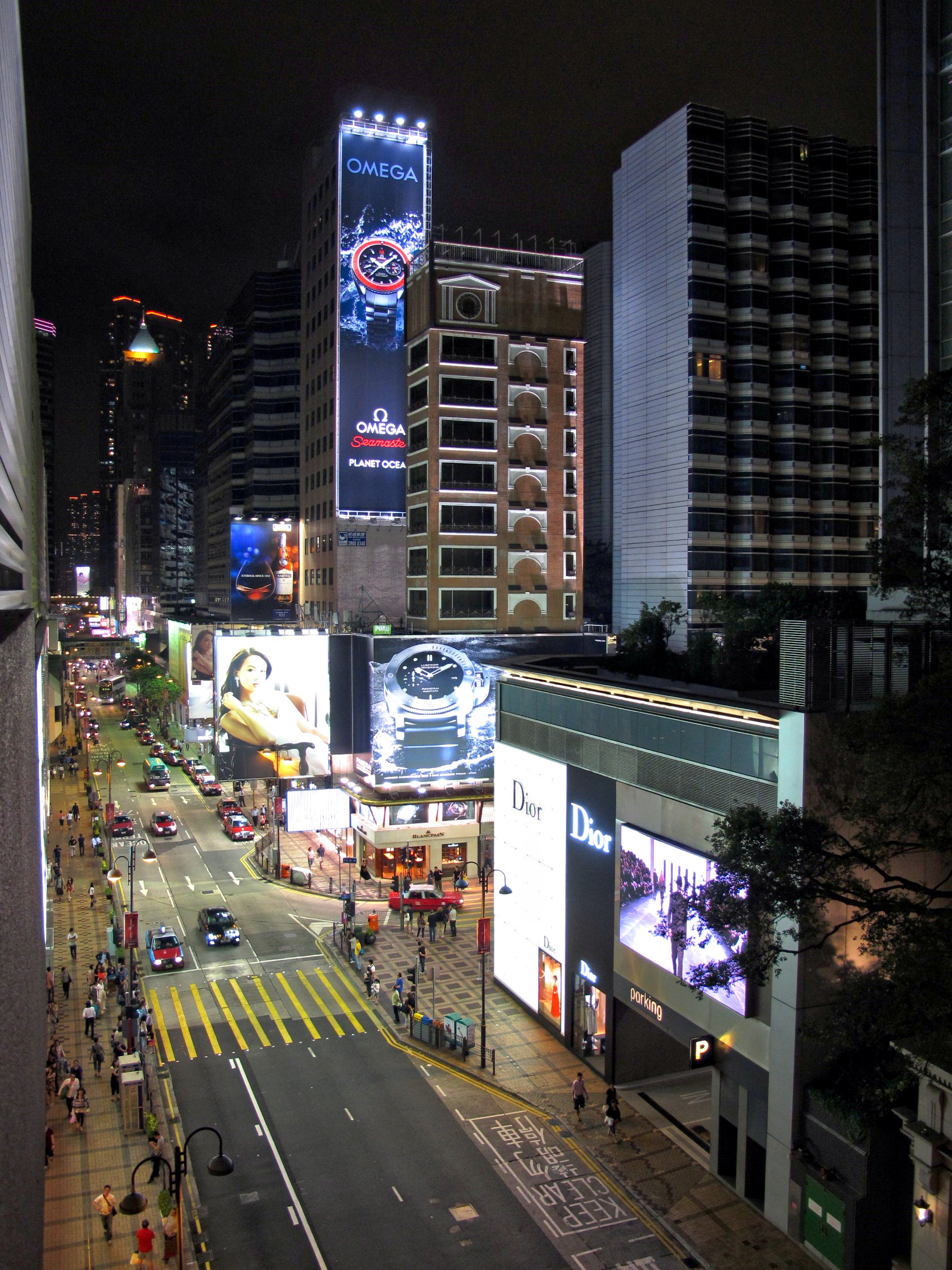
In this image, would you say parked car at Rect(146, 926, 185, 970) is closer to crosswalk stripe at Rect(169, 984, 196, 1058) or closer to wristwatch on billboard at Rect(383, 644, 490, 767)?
crosswalk stripe at Rect(169, 984, 196, 1058)

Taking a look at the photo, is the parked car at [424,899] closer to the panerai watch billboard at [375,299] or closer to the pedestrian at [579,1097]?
the pedestrian at [579,1097]

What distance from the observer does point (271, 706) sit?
55812 mm

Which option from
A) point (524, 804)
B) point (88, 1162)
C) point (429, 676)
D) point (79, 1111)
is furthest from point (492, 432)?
point (88, 1162)

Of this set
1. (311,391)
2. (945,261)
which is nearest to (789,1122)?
(945,261)

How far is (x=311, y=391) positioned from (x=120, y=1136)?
6557 cm

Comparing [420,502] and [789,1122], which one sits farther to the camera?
[420,502]

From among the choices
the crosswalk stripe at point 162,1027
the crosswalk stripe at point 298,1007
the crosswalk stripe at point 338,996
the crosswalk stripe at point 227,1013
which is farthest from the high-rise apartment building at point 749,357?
the crosswalk stripe at point 162,1027

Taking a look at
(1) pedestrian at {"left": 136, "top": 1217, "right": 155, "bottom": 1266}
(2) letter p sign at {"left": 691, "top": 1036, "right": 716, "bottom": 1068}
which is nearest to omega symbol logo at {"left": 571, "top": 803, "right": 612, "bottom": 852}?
Answer: (2) letter p sign at {"left": 691, "top": 1036, "right": 716, "bottom": 1068}

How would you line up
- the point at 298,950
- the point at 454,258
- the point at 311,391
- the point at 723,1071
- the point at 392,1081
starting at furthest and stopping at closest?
the point at 311,391 < the point at 454,258 < the point at 298,950 < the point at 392,1081 < the point at 723,1071

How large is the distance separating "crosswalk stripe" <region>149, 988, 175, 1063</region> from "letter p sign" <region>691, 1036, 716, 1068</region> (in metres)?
18.9

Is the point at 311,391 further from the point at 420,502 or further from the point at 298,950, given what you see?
the point at 298,950

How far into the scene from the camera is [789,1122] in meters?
24.5

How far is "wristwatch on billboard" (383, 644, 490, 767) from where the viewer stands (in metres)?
56.1

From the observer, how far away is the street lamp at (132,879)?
36312mm
